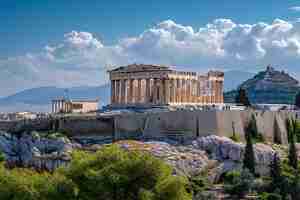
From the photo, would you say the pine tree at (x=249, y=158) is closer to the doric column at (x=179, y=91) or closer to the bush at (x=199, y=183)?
the bush at (x=199, y=183)

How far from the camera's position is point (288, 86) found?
6457 inches

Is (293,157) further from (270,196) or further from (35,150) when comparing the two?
(35,150)

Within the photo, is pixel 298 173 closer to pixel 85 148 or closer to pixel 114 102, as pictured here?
pixel 85 148

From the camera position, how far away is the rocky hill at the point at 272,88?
527ft

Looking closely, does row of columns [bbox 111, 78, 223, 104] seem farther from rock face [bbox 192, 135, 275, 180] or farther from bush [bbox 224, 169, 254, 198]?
bush [bbox 224, 169, 254, 198]

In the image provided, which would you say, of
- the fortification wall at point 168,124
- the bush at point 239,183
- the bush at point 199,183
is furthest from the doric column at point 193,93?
the bush at point 199,183

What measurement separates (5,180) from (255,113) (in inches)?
1458

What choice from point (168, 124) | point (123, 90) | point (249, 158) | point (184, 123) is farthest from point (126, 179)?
point (123, 90)

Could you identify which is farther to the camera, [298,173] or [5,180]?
[298,173]

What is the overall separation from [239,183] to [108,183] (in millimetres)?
20326

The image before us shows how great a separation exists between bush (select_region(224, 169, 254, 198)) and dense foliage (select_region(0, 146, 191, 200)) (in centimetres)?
1625

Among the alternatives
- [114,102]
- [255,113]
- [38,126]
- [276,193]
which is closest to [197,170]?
[276,193]

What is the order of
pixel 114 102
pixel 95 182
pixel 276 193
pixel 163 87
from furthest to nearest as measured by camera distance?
pixel 114 102 → pixel 163 87 → pixel 276 193 → pixel 95 182

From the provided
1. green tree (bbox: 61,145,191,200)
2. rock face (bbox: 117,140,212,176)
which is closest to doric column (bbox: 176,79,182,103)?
rock face (bbox: 117,140,212,176)
